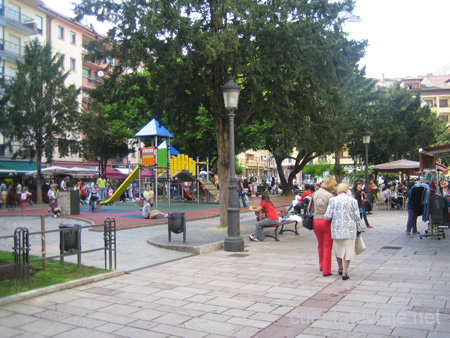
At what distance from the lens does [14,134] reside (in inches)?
1187

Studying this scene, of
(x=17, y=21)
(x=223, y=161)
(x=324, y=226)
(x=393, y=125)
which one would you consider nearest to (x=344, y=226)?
(x=324, y=226)

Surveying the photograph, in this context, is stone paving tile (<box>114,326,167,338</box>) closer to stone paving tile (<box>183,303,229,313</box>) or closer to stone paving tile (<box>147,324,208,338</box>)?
stone paving tile (<box>147,324,208,338</box>)

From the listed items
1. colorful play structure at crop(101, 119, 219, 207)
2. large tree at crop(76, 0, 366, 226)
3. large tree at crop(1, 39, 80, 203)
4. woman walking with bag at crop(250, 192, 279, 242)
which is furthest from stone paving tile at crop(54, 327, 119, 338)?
large tree at crop(1, 39, 80, 203)

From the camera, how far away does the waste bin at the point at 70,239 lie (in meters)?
7.17

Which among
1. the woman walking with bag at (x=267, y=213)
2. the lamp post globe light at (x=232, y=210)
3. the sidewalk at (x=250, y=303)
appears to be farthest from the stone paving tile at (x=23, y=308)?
the woman walking with bag at (x=267, y=213)

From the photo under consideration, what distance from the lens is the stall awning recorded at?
114ft

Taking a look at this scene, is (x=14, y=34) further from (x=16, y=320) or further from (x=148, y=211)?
(x=16, y=320)

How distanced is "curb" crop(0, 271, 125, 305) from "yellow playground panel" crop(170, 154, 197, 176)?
1877 centimetres

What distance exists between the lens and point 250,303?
18.6 feet

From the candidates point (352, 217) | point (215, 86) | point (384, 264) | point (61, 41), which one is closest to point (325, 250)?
point (352, 217)

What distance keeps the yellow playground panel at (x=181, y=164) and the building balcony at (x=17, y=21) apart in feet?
75.9

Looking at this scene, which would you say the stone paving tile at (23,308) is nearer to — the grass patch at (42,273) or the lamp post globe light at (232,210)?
the grass patch at (42,273)

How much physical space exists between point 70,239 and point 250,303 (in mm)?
3535

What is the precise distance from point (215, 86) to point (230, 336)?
10.5 m
